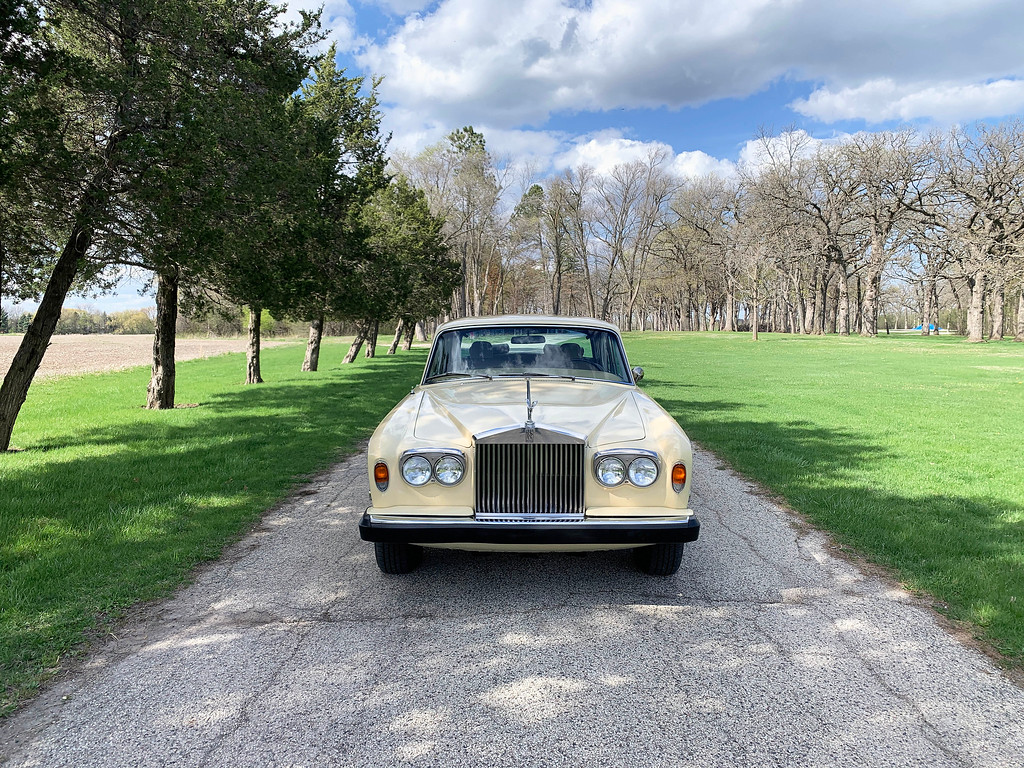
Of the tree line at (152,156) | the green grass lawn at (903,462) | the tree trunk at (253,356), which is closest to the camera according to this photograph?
the green grass lawn at (903,462)

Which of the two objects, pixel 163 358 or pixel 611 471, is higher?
pixel 163 358

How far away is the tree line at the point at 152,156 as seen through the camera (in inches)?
272

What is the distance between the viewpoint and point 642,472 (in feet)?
12.2

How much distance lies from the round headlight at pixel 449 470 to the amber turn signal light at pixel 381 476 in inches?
12.3

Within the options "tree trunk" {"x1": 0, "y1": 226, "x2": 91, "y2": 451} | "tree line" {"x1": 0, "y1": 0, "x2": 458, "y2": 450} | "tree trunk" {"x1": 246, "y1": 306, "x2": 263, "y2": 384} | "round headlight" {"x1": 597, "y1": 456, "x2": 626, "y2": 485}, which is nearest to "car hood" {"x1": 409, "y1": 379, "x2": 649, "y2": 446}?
"round headlight" {"x1": 597, "y1": 456, "x2": 626, "y2": 485}

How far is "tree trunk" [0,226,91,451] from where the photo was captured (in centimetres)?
854

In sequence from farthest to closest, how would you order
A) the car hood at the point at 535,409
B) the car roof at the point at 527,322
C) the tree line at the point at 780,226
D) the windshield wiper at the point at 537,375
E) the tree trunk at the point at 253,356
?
1. the tree line at the point at 780,226
2. the tree trunk at the point at 253,356
3. the car roof at the point at 527,322
4. the windshield wiper at the point at 537,375
5. the car hood at the point at 535,409

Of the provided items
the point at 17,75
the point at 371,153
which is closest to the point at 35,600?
the point at 17,75

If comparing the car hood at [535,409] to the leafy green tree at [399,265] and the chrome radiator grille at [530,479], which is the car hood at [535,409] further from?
the leafy green tree at [399,265]

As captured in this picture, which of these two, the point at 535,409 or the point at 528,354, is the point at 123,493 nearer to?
the point at 528,354

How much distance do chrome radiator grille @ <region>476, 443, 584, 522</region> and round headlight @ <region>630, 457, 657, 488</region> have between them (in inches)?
12.1

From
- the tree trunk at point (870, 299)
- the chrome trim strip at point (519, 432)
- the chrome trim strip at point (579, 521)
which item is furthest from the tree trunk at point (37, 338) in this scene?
the tree trunk at point (870, 299)

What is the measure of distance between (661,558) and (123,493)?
17.3 ft

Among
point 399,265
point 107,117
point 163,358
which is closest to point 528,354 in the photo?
point 107,117
